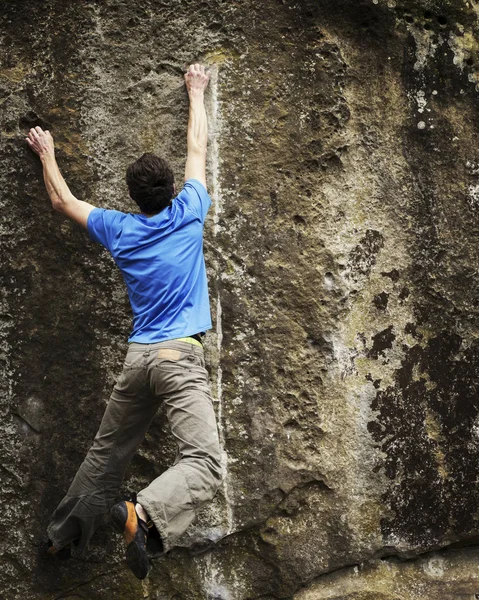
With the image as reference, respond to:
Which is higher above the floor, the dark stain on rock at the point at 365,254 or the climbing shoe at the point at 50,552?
the dark stain on rock at the point at 365,254

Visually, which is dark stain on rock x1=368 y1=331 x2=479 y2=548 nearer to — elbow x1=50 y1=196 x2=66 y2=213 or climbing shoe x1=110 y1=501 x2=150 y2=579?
climbing shoe x1=110 y1=501 x2=150 y2=579

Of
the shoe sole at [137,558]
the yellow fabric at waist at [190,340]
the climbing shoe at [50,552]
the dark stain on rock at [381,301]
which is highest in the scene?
the dark stain on rock at [381,301]

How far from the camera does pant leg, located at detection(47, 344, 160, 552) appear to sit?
443cm

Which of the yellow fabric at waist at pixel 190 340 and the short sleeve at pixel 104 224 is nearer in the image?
the yellow fabric at waist at pixel 190 340

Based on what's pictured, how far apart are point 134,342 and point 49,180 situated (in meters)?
0.91

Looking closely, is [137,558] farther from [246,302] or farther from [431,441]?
[431,441]

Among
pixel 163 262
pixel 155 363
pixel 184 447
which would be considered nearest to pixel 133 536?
pixel 184 447

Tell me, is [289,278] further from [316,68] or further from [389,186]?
[316,68]

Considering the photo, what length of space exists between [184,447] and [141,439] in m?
0.44

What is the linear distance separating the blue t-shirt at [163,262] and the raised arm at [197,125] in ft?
0.48

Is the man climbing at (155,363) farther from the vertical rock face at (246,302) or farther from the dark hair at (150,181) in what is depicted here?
the vertical rock face at (246,302)

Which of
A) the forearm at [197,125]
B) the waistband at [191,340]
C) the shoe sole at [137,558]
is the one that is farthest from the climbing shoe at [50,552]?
the forearm at [197,125]

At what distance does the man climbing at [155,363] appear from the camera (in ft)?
13.6

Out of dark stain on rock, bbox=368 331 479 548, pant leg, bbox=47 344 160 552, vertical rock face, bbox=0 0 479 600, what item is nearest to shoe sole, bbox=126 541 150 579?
pant leg, bbox=47 344 160 552
